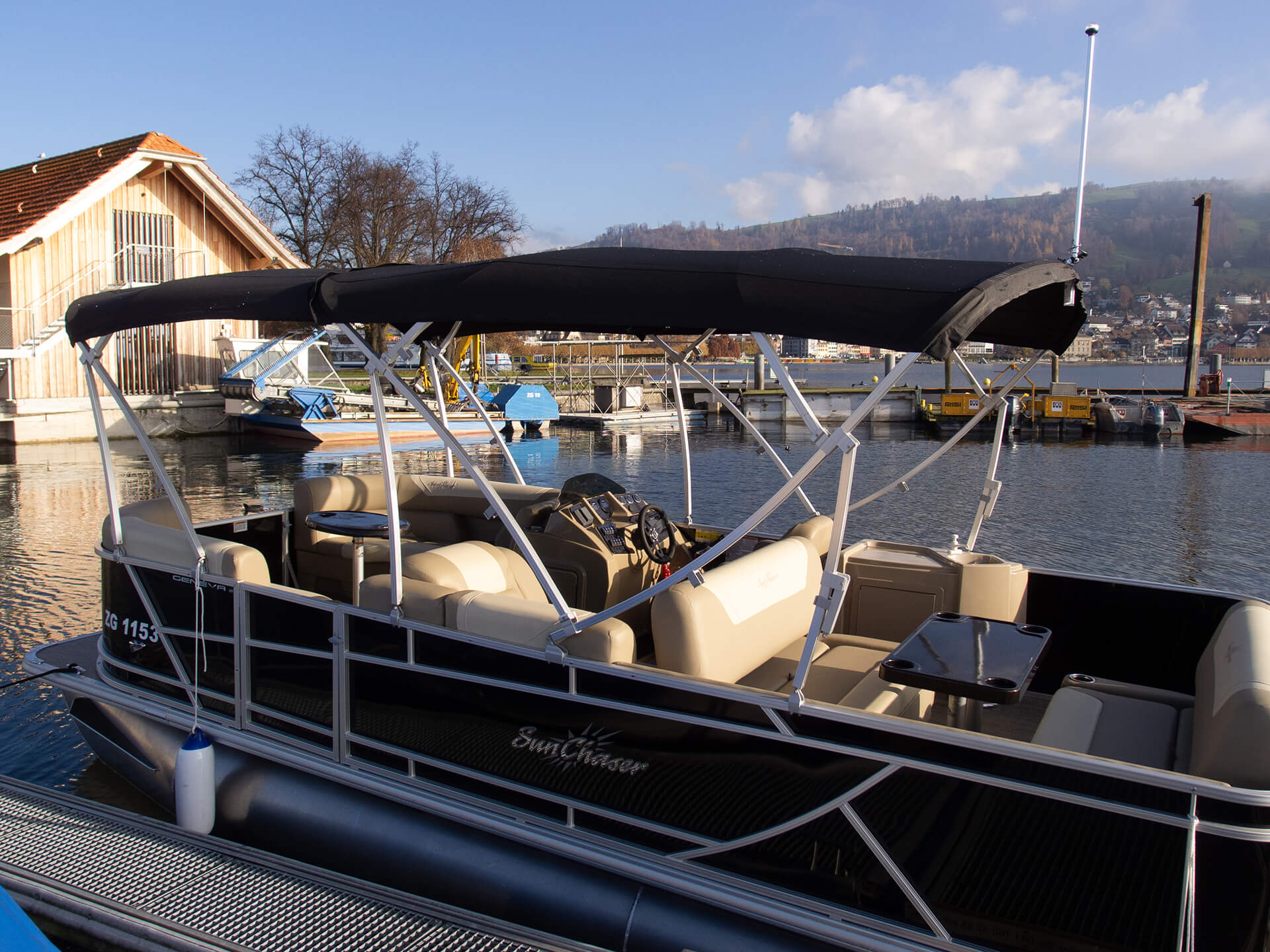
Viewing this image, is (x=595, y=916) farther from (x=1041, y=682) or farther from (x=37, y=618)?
(x=37, y=618)

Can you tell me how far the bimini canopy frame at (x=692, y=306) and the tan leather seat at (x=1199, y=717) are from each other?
4.43 ft

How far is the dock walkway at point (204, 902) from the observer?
3773 mm

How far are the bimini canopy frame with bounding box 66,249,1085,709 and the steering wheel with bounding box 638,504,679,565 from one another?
0.82 m

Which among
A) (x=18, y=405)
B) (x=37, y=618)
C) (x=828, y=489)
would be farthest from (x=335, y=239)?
(x=37, y=618)

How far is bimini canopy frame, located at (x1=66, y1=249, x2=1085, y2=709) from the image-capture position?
10.2 ft

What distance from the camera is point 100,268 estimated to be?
25016mm

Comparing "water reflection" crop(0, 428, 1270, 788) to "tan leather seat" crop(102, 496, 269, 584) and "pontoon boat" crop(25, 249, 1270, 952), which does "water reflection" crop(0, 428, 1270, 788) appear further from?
"pontoon boat" crop(25, 249, 1270, 952)

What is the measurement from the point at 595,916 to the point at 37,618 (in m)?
7.88

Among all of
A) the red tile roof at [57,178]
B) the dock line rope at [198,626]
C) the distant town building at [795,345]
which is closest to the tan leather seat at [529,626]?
the distant town building at [795,345]

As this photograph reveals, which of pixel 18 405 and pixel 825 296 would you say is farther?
pixel 18 405

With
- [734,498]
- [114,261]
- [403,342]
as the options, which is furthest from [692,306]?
[114,261]

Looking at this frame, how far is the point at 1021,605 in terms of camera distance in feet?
17.6

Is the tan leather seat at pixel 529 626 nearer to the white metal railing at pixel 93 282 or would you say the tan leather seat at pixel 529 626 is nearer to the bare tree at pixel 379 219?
the white metal railing at pixel 93 282

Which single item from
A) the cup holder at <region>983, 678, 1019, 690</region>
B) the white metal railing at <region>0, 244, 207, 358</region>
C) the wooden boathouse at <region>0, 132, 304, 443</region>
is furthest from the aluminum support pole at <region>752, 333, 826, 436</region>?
the wooden boathouse at <region>0, 132, 304, 443</region>
